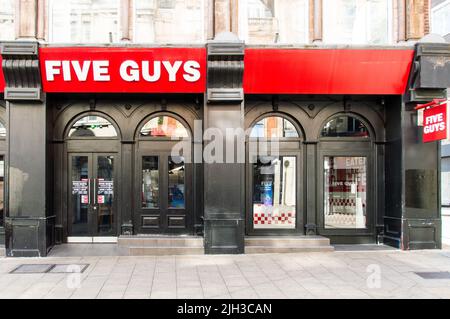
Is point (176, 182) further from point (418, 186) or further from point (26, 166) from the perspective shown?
point (418, 186)

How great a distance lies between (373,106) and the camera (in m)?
11.4

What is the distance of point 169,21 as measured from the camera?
10.8 m

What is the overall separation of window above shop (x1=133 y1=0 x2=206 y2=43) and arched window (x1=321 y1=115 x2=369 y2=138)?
410 cm

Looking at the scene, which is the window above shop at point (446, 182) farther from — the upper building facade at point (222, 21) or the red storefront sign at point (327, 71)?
the red storefront sign at point (327, 71)

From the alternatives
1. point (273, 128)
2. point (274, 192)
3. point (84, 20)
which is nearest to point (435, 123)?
point (273, 128)

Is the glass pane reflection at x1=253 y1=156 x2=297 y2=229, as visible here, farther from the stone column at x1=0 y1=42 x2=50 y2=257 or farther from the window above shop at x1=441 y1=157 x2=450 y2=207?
the window above shop at x1=441 y1=157 x2=450 y2=207

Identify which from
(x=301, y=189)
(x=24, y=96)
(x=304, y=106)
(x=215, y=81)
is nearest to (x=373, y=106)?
(x=304, y=106)

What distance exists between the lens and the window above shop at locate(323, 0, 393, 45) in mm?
10977

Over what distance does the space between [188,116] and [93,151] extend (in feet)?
8.83

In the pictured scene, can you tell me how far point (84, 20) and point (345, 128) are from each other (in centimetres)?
741

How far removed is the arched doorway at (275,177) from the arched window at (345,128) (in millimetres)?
837

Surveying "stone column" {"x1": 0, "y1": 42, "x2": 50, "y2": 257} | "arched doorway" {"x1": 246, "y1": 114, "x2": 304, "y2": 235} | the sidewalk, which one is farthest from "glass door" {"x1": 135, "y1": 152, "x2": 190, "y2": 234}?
"stone column" {"x1": 0, "y1": 42, "x2": 50, "y2": 257}

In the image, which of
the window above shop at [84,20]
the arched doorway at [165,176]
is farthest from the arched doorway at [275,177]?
the window above shop at [84,20]
